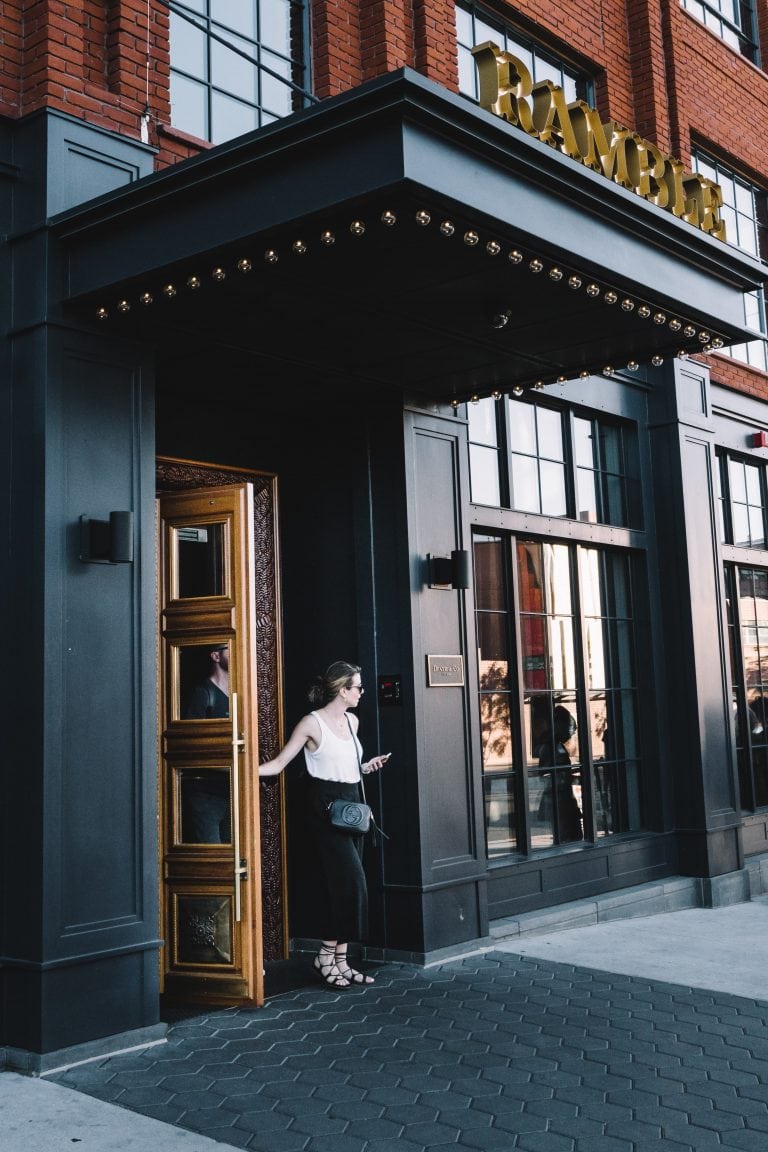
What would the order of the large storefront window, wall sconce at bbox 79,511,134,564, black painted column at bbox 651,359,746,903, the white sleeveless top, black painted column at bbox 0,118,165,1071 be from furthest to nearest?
black painted column at bbox 651,359,746,903
the large storefront window
the white sleeveless top
wall sconce at bbox 79,511,134,564
black painted column at bbox 0,118,165,1071

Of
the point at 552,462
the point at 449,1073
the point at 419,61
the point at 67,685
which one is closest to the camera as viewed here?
the point at 449,1073

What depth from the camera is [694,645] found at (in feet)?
33.0

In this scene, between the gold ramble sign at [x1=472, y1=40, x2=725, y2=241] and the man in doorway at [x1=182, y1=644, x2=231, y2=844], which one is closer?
the gold ramble sign at [x1=472, y1=40, x2=725, y2=241]

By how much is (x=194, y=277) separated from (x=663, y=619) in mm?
6168

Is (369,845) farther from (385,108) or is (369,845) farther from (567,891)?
(385,108)

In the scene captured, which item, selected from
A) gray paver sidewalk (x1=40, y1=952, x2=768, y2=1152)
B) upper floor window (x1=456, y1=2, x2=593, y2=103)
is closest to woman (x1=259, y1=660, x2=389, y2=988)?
gray paver sidewalk (x1=40, y1=952, x2=768, y2=1152)

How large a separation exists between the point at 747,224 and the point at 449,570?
7.01 metres

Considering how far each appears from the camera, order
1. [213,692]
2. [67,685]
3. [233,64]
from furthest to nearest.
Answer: [233,64] < [213,692] < [67,685]

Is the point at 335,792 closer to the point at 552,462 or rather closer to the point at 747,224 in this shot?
the point at 552,462

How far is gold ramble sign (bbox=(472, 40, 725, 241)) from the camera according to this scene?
5473 mm

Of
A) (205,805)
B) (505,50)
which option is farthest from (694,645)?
(505,50)

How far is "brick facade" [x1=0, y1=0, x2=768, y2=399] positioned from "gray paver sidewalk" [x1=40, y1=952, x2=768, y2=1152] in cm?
478

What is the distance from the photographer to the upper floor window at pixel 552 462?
888 centimetres

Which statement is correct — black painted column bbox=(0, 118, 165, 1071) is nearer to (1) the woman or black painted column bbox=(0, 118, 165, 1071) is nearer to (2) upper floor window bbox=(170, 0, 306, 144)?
(1) the woman
